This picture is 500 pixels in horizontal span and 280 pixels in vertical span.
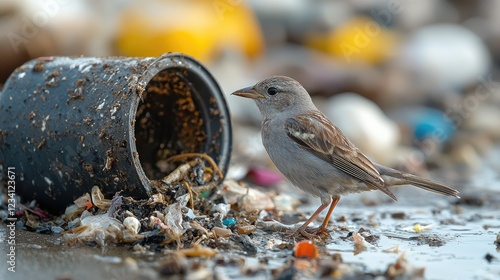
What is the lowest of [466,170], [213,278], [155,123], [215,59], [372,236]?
[213,278]

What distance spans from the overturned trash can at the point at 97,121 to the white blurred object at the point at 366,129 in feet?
13.9

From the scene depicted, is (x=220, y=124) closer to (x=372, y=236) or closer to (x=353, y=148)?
(x=353, y=148)

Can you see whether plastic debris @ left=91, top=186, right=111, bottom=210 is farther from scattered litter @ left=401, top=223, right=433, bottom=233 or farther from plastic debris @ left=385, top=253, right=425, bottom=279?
scattered litter @ left=401, top=223, right=433, bottom=233

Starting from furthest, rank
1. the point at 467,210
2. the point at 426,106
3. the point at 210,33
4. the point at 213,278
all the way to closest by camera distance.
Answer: the point at 426,106 < the point at 210,33 < the point at 467,210 < the point at 213,278

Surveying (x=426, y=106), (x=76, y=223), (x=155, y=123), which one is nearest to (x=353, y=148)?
(x=155, y=123)

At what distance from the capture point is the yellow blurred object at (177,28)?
10953 millimetres

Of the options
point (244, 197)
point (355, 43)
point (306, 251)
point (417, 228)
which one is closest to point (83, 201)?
point (244, 197)

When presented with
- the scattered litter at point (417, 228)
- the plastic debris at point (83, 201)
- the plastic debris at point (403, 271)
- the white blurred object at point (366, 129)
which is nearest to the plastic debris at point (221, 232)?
the plastic debris at point (83, 201)

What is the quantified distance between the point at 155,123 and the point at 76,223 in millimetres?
1363

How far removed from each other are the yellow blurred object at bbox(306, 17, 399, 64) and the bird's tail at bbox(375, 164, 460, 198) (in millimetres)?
7568

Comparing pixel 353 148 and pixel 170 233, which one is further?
pixel 353 148

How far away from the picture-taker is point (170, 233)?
4.76 metres

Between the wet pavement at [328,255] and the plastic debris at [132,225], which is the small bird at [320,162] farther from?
the plastic debris at [132,225]

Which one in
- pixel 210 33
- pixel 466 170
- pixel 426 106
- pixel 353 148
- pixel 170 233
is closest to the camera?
pixel 170 233
